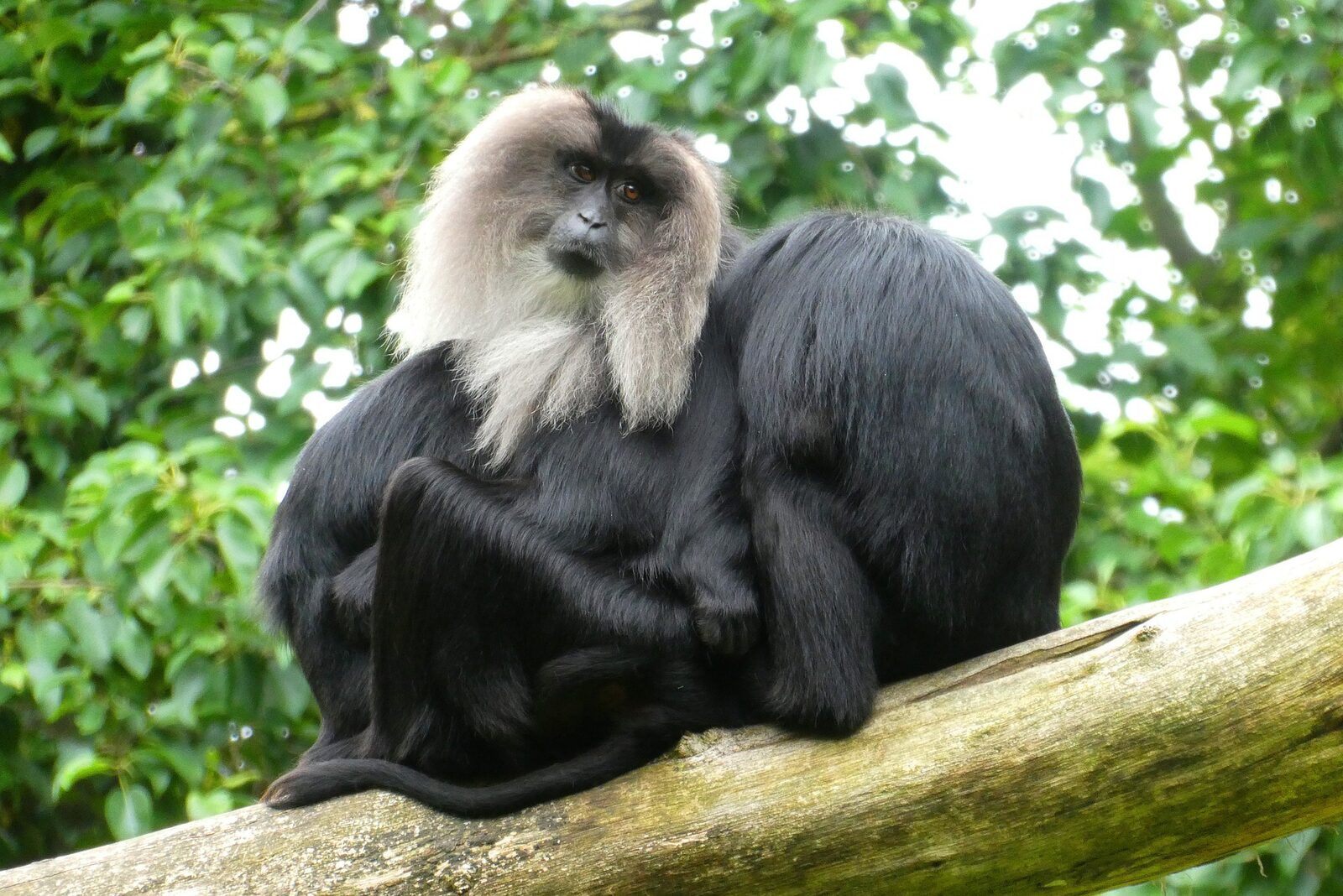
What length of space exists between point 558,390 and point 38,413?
3.54m

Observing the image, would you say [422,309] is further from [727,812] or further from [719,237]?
[727,812]

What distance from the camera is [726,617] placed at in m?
3.19

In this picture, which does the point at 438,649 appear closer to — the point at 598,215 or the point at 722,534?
the point at 722,534

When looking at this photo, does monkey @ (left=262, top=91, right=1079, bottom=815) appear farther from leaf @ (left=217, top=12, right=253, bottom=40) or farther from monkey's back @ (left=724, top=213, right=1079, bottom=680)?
leaf @ (left=217, top=12, right=253, bottom=40)

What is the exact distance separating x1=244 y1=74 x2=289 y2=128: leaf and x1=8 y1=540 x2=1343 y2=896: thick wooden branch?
10.8ft

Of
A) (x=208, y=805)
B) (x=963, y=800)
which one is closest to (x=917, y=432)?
(x=963, y=800)

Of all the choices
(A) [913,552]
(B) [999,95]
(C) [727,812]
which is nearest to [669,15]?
(B) [999,95]

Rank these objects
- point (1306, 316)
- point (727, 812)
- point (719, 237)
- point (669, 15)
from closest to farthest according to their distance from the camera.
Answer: point (727, 812)
point (719, 237)
point (669, 15)
point (1306, 316)

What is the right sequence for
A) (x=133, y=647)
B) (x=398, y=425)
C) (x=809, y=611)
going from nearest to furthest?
(x=809, y=611) < (x=398, y=425) < (x=133, y=647)

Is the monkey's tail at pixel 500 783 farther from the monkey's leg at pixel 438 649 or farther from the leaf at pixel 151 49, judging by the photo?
the leaf at pixel 151 49

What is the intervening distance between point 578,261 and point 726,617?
3.48 ft

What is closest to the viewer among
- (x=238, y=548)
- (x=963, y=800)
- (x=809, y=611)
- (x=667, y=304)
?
(x=963, y=800)

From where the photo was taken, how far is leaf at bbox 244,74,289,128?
5750mm

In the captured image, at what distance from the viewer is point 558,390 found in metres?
3.48
